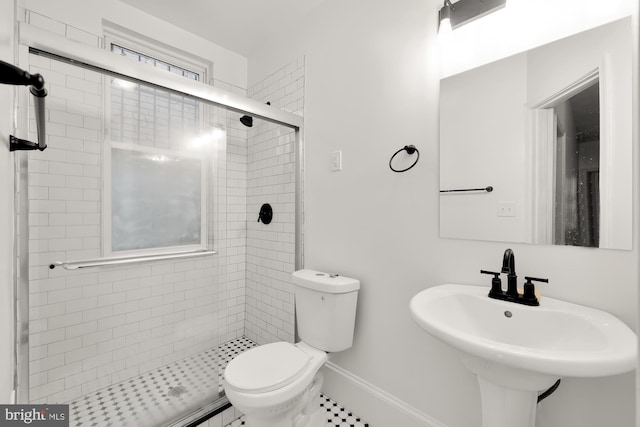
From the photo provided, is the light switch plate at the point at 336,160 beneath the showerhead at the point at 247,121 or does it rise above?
beneath

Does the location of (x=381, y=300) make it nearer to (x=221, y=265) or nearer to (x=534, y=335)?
(x=534, y=335)

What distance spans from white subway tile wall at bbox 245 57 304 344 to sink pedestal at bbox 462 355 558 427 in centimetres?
132

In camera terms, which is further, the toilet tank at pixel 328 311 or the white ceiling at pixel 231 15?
the white ceiling at pixel 231 15

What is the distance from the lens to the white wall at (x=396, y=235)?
37.5 inches

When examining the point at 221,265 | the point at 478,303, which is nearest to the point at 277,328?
the point at 221,265

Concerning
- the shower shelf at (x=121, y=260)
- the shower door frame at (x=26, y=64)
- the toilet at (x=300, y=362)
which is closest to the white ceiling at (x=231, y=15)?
the shower door frame at (x=26, y=64)

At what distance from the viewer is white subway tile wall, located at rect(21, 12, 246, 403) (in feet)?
4.50

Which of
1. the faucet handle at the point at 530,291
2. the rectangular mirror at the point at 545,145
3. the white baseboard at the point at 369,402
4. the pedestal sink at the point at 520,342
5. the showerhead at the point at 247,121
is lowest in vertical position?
the white baseboard at the point at 369,402

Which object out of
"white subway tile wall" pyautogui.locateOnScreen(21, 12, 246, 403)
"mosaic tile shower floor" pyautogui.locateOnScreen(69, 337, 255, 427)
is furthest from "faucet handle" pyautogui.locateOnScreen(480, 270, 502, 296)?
"white subway tile wall" pyautogui.locateOnScreen(21, 12, 246, 403)

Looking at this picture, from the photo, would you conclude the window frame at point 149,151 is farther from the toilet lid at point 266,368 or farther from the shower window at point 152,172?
the toilet lid at point 266,368

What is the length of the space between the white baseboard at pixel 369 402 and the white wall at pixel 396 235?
2 centimetres

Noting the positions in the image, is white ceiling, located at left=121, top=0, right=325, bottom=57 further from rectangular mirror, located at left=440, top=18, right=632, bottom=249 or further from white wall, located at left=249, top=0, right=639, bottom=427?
rectangular mirror, located at left=440, top=18, right=632, bottom=249

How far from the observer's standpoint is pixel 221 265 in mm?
2035

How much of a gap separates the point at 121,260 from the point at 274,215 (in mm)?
1009
